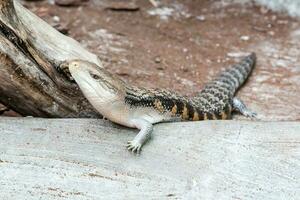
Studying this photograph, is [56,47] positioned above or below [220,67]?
above

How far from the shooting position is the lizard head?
5039 millimetres

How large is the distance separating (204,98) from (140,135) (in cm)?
160

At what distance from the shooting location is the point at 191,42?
8203 mm

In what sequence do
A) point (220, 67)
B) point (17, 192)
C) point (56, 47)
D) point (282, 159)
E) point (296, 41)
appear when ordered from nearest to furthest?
point (17, 192) → point (282, 159) → point (56, 47) → point (220, 67) → point (296, 41)

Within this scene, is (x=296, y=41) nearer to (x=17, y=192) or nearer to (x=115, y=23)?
(x=115, y=23)

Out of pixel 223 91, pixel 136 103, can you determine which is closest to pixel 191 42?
pixel 223 91

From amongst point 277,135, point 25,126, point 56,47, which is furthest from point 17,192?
point 277,135

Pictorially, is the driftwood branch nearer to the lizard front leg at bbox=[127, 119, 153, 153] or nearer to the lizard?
the lizard

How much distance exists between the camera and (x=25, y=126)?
17.3ft

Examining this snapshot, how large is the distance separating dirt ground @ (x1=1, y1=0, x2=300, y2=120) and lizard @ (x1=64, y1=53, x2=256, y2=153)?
57 centimetres

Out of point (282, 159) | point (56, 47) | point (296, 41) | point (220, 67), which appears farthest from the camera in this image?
point (296, 41)

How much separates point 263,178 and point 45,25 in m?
2.55

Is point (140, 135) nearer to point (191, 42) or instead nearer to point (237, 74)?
point (237, 74)

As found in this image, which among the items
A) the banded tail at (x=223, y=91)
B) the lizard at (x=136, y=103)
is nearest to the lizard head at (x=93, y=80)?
the lizard at (x=136, y=103)
